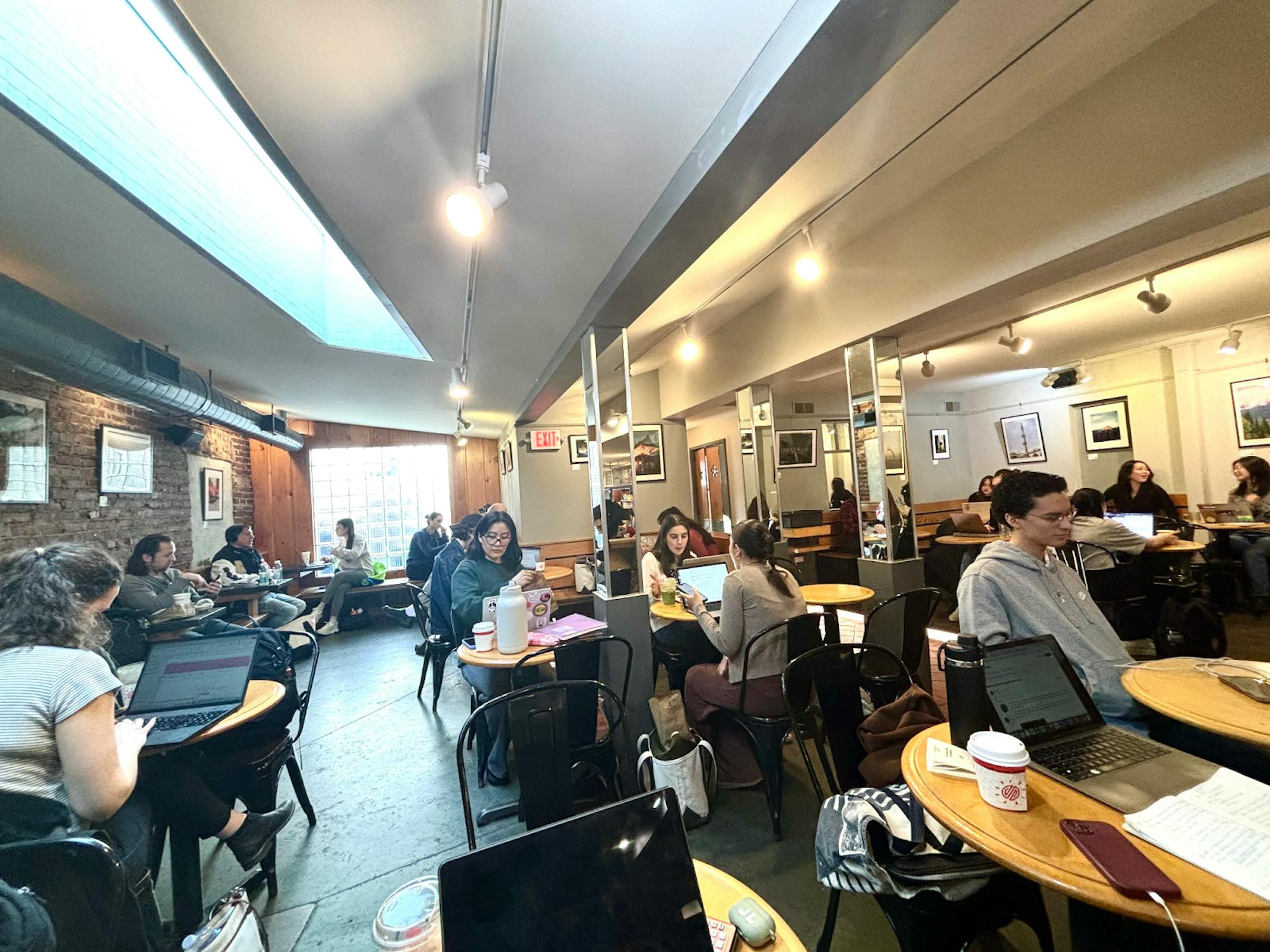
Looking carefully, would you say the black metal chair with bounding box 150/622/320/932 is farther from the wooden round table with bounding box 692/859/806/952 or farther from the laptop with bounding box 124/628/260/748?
the wooden round table with bounding box 692/859/806/952

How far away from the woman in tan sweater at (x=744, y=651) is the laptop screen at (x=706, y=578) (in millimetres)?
558

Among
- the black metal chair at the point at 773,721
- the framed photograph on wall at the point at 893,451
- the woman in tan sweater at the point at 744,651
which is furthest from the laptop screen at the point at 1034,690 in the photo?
the framed photograph on wall at the point at 893,451

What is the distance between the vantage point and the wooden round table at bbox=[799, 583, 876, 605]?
3.13 m

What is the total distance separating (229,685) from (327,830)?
1027 mm

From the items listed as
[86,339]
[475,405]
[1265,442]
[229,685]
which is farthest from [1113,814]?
[1265,442]

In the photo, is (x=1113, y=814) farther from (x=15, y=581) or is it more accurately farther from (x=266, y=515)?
(x=266, y=515)

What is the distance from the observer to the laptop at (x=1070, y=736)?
104 centimetres

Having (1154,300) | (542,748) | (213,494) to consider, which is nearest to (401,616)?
(213,494)

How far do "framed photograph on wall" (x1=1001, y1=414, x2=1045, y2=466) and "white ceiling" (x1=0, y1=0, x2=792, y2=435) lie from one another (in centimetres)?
814

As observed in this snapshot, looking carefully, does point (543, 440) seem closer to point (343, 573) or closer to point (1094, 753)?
point (343, 573)

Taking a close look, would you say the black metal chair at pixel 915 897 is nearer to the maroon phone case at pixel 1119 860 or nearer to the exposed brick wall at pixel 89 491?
the maroon phone case at pixel 1119 860

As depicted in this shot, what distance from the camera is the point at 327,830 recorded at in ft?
7.90

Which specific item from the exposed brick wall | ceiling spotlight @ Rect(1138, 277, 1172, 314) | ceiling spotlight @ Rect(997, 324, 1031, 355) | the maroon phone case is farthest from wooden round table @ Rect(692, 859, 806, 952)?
ceiling spotlight @ Rect(997, 324, 1031, 355)

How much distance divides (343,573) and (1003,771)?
735 centimetres
